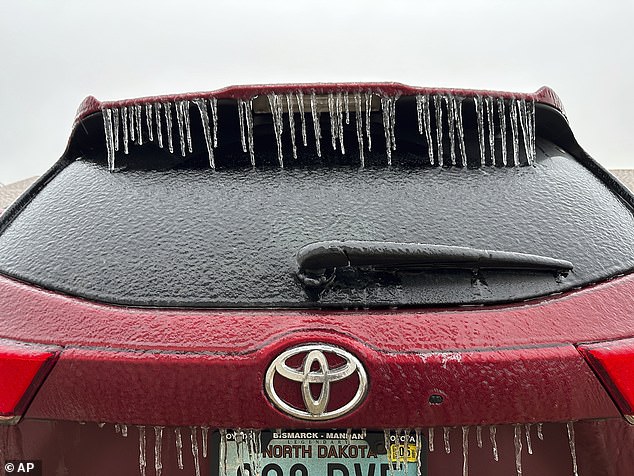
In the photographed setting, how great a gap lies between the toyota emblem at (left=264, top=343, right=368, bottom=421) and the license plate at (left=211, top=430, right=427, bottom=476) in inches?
3.2

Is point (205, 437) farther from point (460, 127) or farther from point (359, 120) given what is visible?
point (460, 127)

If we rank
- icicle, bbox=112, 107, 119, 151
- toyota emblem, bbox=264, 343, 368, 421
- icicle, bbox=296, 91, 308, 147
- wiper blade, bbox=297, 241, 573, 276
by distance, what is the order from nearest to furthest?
toyota emblem, bbox=264, 343, 368, 421
wiper blade, bbox=297, 241, 573, 276
icicle, bbox=296, 91, 308, 147
icicle, bbox=112, 107, 119, 151

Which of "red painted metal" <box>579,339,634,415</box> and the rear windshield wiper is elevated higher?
the rear windshield wiper

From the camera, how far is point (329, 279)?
4.49 feet

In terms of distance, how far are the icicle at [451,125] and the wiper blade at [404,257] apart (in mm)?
444

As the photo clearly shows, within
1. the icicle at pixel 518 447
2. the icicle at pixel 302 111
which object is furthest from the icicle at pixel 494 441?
the icicle at pixel 302 111

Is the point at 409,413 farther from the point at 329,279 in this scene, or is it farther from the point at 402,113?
the point at 402,113

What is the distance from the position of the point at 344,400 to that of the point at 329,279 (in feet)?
0.90

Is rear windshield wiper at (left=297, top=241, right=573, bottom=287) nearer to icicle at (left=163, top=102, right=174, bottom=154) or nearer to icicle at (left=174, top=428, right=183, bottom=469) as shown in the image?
icicle at (left=174, top=428, right=183, bottom=469)

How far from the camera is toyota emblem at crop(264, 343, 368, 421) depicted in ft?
3.99

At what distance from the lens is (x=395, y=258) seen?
1351 millimetres

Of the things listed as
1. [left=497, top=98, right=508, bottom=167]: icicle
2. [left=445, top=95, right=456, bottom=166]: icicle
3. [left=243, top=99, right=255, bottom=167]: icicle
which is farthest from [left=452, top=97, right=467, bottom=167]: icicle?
[left=243, top=99, right=255, bottom=167]: icicle

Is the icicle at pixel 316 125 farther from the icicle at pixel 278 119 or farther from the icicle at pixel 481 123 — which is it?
the icicle at pixel 481 123

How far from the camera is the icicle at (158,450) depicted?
1289 mm
